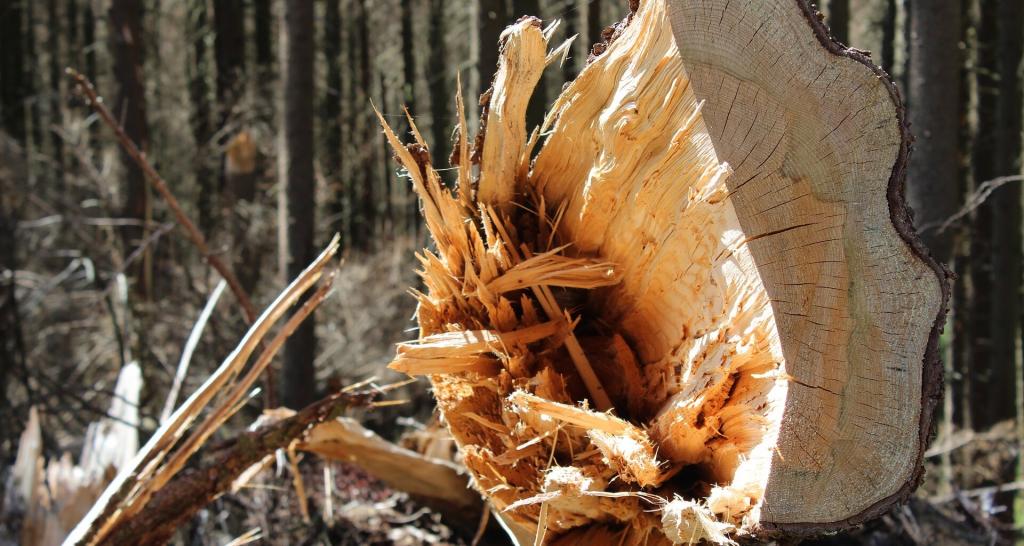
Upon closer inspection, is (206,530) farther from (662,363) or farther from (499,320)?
(662,363)

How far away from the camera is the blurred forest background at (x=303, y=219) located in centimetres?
471

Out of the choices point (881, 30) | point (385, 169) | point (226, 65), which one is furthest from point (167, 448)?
point (385, 169)

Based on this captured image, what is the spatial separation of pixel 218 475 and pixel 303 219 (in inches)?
130

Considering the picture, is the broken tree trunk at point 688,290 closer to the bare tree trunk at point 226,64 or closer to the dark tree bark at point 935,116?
the dark tree bark at point 935,116

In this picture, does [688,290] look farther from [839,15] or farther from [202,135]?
[202,135]

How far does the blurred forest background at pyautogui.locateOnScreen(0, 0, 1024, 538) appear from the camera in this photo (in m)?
4.71

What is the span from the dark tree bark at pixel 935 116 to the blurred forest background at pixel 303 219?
0.01 metres

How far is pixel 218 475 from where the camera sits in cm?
296

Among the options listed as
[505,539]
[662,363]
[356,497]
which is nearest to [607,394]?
[662,363]

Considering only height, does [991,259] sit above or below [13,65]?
below

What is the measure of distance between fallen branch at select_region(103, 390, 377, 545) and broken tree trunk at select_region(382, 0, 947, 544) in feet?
2.45

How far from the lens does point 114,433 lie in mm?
3895

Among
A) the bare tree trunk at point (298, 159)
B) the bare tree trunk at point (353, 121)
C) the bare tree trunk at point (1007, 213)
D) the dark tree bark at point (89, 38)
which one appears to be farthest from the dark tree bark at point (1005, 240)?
the dark tree bark at point (89, 38)

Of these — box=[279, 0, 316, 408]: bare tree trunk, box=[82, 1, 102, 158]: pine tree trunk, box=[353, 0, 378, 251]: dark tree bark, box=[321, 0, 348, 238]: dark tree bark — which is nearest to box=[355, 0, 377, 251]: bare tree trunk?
box=[353, 0, 378, 251]: dark tree bark
